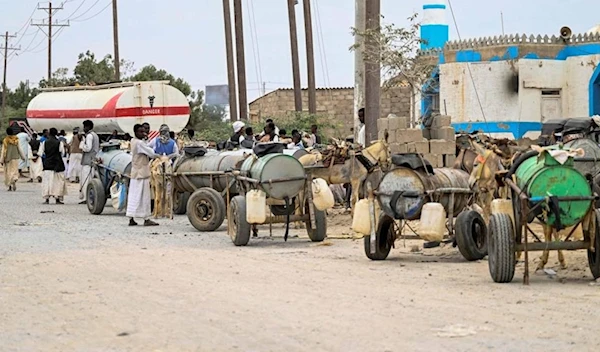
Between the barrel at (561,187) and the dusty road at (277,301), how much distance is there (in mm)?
694

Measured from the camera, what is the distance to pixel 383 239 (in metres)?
14.2

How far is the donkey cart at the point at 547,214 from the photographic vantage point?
11148 mm

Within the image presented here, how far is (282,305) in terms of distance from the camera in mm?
10031

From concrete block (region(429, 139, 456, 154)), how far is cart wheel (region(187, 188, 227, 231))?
4232 millimetres

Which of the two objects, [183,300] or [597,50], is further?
[597,50]

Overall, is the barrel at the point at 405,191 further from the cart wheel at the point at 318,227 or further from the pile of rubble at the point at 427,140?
the pile of rubble at the point at 427,140

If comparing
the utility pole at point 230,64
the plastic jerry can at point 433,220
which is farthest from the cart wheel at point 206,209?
the utility pole at point 230,64

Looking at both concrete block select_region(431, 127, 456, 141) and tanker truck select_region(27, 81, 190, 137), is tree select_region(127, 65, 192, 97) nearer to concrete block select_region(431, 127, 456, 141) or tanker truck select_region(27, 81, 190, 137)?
tanker truck select_region(27, 81, 190, 137)

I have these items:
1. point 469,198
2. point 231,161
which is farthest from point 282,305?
point 231,161

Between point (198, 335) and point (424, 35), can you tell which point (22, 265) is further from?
point (424, 35)

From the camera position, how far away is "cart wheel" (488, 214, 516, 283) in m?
11.2

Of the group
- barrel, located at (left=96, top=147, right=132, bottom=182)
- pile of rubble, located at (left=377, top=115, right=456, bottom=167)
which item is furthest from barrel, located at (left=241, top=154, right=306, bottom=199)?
barrel, located at (left=96, top=147, right=132, bottom=182)

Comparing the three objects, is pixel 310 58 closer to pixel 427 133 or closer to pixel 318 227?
pixel 427 133

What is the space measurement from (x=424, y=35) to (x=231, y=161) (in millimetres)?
21136
